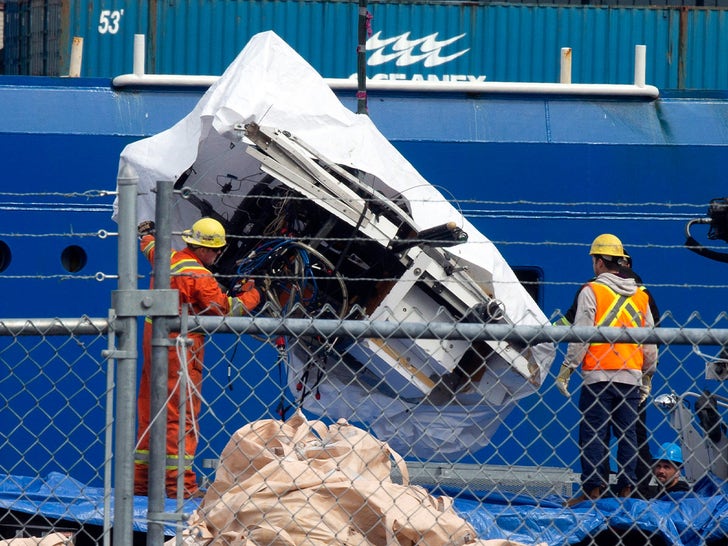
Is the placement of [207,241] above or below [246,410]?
above

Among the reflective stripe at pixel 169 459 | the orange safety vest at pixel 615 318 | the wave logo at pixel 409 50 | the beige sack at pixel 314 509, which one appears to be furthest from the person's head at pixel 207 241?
the wave logo at pixel 409 50

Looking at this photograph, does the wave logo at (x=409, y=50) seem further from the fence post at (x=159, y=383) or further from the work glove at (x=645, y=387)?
the fence post at (x=159, y=383)

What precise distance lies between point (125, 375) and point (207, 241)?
9.64ft

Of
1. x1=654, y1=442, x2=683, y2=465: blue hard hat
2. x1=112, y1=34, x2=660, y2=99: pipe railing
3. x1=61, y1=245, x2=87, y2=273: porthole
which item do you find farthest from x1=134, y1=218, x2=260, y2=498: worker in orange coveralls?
x1=654, y1=442, x2=683, y2=465: blue hard hat

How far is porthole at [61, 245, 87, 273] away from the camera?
795 cm

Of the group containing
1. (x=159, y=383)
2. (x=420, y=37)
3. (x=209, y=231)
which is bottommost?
(x=159, y=383)

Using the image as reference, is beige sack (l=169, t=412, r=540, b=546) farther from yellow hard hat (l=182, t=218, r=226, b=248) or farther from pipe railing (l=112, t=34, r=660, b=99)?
pipe railing (l=112, t=34, r=660, b=99)

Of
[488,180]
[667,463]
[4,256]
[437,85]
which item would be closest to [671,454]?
[667,463]

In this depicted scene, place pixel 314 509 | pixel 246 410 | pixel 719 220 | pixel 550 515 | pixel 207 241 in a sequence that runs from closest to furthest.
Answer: pixel 314 509, pixel 550 515, pixel 207 241, pixel 719 220, pixel 246 410

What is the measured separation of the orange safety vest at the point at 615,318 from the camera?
6.53m

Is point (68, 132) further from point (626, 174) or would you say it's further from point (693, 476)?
point (693, 476)

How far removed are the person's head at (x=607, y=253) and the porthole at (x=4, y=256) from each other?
402 centimetres

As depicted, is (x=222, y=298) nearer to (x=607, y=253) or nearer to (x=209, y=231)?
(x=209, y=231)

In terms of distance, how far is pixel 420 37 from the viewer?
10.3 m
